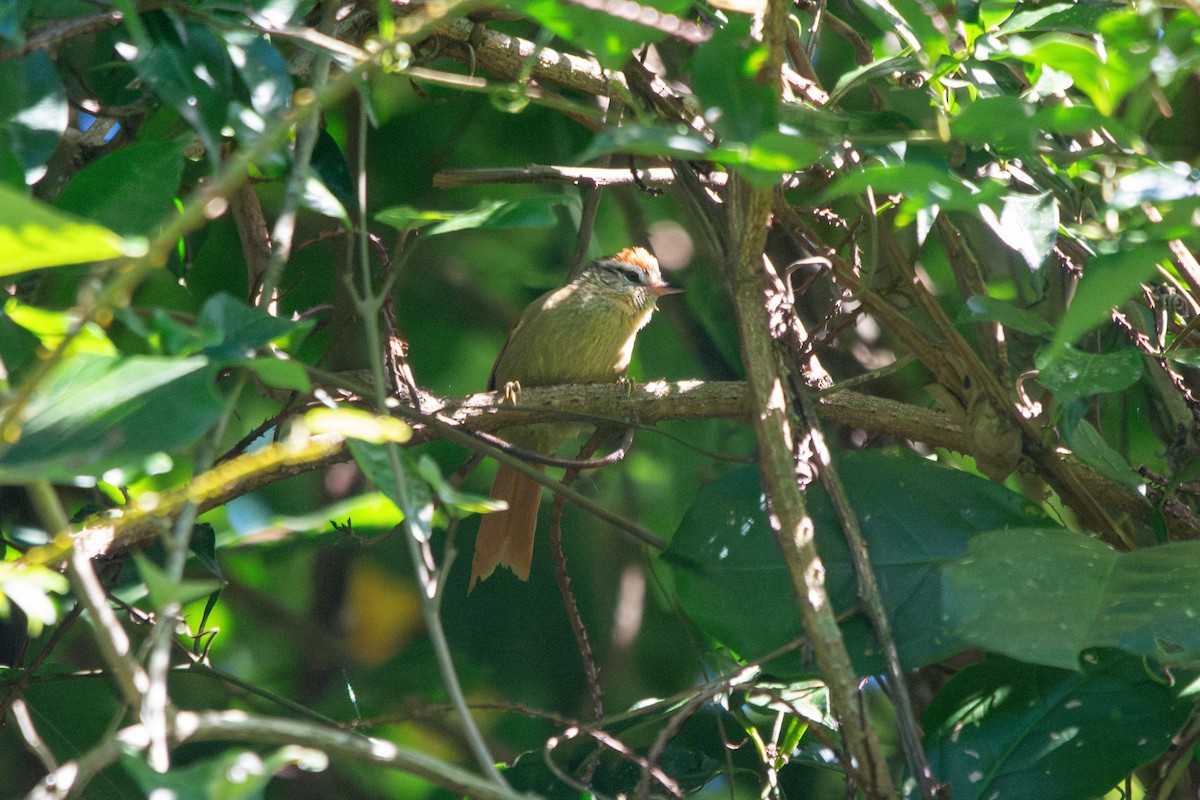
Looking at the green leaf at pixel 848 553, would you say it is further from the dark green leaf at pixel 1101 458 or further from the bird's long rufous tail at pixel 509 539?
the bird's long rufous tail at pixel 509 539

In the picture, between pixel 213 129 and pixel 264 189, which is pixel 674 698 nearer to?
pixel 213 129

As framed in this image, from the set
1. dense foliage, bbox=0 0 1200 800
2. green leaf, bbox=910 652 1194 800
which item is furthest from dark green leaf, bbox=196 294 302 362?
green leaf, bbox=910 652 1194 800

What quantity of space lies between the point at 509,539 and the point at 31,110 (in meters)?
1.77

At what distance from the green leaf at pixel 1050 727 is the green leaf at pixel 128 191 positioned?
4.12 ft

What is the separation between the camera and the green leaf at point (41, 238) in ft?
2.54

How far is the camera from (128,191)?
1292mm

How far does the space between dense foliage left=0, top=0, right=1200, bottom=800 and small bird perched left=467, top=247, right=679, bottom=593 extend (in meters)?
0.16

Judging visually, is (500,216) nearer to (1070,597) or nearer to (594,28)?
(594,28)

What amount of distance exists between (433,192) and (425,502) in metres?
1.70

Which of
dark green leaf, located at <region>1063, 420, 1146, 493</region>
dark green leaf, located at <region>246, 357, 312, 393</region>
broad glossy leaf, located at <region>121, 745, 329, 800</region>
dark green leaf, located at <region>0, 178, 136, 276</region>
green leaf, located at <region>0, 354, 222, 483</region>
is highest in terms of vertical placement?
dark green leaf, located at <region>0, 178, 136, 276</region>

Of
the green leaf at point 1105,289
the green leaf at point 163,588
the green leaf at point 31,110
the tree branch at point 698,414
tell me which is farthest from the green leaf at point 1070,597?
the green leaf at point 31,110

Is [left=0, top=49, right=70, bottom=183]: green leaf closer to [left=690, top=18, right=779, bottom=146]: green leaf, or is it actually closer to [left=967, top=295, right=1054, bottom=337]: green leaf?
[left=690, top=18, right=779, bottom=146]: green leaf

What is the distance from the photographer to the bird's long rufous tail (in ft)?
9.27

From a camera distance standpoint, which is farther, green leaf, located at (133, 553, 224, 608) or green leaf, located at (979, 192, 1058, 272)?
green leaf, located at (979, 192, 1058, 272)
